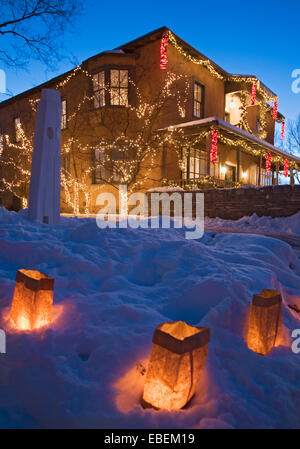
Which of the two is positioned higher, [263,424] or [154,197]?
[154,197]

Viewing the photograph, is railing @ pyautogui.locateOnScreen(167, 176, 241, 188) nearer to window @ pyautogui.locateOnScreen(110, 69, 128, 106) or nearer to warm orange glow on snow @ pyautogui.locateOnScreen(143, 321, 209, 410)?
window @ pyautogui.locateOnScreen(110, 69, 128, 106)

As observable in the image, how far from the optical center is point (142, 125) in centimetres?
1287

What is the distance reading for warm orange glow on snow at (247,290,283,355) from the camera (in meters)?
2.12

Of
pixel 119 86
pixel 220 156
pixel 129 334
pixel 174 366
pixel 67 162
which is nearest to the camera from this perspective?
pixel 174 366

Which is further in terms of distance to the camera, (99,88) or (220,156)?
(220,156)

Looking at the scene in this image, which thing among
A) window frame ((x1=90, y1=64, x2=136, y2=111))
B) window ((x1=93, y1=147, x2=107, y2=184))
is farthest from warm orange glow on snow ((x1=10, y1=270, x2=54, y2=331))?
window frame ((x1=90, y1=64, x2=136, y2=111))

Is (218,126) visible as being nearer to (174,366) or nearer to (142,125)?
(142,125)

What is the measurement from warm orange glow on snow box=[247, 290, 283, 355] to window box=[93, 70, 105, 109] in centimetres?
1328

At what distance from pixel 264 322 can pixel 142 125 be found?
476 inches

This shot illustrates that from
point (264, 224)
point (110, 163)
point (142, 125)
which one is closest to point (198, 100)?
point (142, 125)

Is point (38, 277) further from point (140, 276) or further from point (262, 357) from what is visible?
point (262, 357)

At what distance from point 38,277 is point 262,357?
1.81 metres

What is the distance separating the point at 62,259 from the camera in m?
3.16
